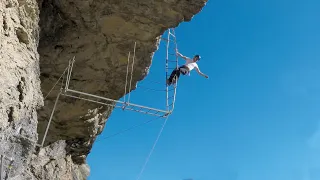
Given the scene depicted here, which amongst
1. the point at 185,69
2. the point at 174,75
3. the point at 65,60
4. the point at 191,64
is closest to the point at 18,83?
the point at 65,60

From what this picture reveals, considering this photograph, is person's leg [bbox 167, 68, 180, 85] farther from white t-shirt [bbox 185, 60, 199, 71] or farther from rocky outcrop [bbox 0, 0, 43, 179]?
rocky outcrop [bbox 0, 0, 43, 179]

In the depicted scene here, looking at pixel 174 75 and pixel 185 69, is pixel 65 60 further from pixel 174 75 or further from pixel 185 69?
pixel 185 69

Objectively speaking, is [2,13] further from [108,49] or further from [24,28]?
[108,49]

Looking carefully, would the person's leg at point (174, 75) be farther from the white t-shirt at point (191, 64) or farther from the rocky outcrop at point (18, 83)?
the rocky outcrop at point (18, 83)

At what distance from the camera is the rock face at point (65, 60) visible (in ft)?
29.2

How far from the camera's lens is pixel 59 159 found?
1870 centimetres

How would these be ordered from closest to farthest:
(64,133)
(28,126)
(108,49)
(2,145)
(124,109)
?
(2,145) → (28,126) → (124,109) → (108,49) → (64,133)

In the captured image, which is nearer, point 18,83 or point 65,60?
point 18,83

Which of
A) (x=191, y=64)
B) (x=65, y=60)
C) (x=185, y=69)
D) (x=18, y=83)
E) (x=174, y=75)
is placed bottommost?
(x=18, y=83)

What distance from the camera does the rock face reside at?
351 inches

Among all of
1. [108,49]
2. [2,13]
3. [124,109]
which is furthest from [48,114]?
[2,13]

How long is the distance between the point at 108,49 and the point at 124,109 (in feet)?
12.3

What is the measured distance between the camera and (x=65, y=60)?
1368cm

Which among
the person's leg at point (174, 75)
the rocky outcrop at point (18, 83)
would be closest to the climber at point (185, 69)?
the person's leg at point (174, 75)
